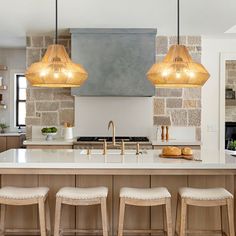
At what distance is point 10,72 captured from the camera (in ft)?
26.1

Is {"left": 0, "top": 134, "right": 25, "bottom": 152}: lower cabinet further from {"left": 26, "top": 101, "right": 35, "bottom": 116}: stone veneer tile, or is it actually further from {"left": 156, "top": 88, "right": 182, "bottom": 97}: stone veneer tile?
{"left": 156, "top": 88, "right": 182, "bottom": 97}: stone veneer tile

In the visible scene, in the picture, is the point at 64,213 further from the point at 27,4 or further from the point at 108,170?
the point at 27,4

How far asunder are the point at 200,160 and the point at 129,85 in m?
2.34

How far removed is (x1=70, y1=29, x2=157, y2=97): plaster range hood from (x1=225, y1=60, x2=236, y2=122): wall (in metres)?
1.47

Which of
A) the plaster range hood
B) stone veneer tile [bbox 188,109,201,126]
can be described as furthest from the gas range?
stone veneer tile [bbox 188,109,201,126]

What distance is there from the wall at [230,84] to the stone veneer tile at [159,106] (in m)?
1.13

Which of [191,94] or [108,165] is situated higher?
[191,94]

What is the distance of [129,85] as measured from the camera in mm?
5480

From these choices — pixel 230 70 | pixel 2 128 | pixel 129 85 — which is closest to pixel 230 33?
pixel 230 70

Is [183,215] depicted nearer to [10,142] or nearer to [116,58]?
Answer: [116,58]

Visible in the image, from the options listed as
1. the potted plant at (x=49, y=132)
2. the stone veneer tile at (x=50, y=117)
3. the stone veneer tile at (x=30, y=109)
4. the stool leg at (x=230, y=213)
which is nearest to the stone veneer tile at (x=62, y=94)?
the stone veneer tile at (x=50, y=117)

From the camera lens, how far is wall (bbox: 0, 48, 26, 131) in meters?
7.91

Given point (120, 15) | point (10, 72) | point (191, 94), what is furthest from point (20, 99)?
point (120, 15)

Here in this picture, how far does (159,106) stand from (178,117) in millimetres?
350
